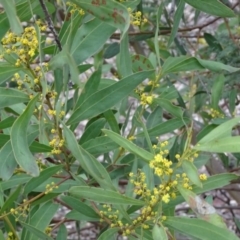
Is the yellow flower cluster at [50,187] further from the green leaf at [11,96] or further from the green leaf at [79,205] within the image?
the green leaf at [11,96]

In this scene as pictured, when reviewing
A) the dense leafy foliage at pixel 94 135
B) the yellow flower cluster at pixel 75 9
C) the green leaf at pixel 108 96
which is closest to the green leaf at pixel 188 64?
the dense leafy foliage at pixel 94 135

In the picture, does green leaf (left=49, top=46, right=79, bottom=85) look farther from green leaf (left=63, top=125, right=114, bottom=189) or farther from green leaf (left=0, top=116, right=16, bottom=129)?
green leaf (left=0, top=116, right=16, bottom=129)

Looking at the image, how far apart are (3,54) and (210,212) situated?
43 cm

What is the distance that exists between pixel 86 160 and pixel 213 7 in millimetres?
413

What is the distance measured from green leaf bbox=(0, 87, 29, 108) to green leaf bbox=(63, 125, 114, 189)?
12 centimetres

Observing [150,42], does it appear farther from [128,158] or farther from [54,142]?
[54,142]

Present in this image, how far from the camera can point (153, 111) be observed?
1339 mm

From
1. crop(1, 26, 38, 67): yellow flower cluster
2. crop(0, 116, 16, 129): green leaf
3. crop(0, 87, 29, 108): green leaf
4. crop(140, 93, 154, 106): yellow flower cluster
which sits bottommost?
crop(140, 93, 154, 106): yellow flower cluster

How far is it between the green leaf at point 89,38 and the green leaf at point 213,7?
0.19m

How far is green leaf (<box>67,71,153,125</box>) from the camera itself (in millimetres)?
1011

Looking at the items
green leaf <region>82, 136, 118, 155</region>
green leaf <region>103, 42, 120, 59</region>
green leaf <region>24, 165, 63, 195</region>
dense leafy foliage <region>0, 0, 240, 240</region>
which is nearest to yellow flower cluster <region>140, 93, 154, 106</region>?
dense leafy foliage <region>0, 0, 240, 240</region>

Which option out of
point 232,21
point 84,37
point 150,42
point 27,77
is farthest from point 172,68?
point 232,21

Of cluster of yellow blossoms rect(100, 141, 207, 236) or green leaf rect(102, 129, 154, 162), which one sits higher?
green leaf rect(102, 129, 154, 162)

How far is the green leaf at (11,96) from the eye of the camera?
0.99 m
